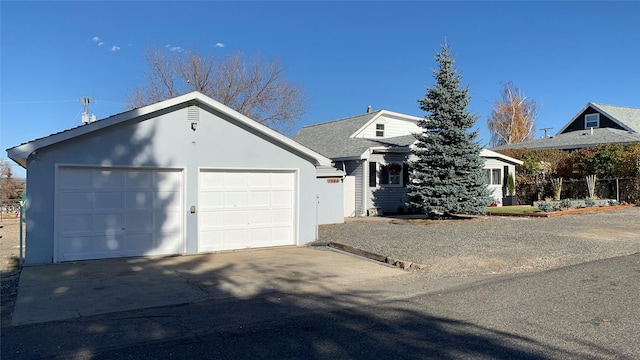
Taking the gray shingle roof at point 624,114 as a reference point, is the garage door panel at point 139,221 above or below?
below

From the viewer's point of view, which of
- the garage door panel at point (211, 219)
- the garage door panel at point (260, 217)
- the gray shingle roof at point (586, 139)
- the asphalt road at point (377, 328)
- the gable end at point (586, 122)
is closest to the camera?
the asphalt road at point (377, 328)

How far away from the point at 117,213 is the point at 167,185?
1.25 meters

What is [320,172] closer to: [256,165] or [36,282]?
[256,165]

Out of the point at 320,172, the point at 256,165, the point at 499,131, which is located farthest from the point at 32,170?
the point at 499,131

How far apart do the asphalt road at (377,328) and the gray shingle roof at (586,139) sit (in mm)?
24295

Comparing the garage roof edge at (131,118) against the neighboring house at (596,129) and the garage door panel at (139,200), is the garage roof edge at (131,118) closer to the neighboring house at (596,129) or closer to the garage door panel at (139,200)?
the garage door panel at (139,200)

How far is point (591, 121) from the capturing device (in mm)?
34094

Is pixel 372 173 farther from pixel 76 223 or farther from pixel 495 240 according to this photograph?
pixel 76 223

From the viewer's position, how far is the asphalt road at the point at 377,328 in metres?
4.63

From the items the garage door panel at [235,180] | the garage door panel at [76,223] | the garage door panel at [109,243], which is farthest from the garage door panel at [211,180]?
the garage door panel at [76,223]

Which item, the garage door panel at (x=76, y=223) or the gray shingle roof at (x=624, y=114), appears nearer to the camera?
the garage door panel at (x=76, y=223)

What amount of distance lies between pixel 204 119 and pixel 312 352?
303 inches

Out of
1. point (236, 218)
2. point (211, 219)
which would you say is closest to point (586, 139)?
point (236, 218)

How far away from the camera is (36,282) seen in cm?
786
